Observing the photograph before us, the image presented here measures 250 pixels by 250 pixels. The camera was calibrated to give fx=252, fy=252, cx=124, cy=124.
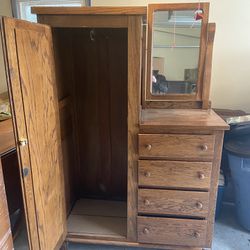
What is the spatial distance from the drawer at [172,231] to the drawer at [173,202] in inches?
2.1

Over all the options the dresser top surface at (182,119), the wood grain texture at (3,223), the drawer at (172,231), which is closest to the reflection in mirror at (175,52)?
the dresser top surface at (182,119)

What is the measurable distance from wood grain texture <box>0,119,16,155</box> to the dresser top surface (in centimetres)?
77

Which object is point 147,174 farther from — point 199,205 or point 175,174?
point 199,205

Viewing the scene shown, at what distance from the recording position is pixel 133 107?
1.36 meters

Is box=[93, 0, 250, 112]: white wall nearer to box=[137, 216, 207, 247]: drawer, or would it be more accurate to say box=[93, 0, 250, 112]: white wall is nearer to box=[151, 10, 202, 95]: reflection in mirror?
box=[151, 10, 202, 95]: reflection in mirror

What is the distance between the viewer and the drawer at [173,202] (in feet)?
4.76

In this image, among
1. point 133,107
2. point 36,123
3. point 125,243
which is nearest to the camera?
point 36,123

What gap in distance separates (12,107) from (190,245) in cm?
129

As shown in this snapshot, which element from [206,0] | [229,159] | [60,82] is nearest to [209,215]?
[229,159]

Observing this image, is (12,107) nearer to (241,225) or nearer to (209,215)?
(209,215)

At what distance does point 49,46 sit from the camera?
1.23m

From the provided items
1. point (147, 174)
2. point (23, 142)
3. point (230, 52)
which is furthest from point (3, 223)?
point (230, 52)

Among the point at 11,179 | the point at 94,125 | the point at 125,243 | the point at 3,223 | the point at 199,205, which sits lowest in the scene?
the point at 125,243

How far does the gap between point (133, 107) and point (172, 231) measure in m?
0.79
